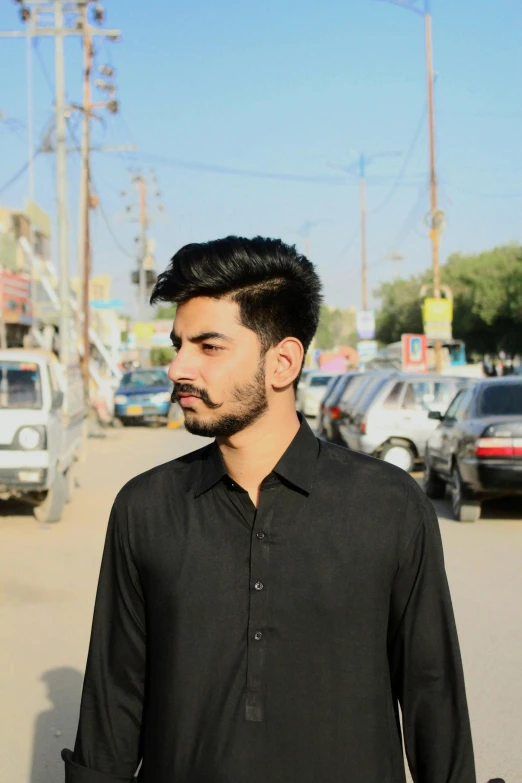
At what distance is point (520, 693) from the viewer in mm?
5820

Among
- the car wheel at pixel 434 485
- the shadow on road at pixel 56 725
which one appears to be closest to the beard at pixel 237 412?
the shadow on road at pixel 56 725

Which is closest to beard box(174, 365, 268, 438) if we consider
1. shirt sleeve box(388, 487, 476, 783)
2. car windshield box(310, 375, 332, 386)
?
shirt sleeve box(388, 487, 476, 783)

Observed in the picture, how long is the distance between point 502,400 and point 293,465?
10548 millimetres

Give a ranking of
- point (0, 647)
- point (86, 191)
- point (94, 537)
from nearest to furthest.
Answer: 1. point (0, 647)
2. point (94, 537)
3. point (86, 191)

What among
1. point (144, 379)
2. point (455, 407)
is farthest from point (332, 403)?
point (144, 379)

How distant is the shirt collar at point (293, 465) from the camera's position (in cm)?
233

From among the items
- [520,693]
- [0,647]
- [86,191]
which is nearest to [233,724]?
[520,693]

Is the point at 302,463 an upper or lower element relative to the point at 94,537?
upper

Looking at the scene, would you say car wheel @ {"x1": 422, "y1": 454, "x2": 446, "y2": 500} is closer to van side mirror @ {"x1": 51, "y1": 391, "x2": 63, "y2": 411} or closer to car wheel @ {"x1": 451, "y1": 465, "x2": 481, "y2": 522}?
car wheel @ {"x1": 451, "y1": 465, "x2": 481, "y2": 522}

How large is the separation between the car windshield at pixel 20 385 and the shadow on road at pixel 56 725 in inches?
250

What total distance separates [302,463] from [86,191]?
99.2 feet

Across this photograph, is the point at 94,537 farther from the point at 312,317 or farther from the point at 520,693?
the point at 312,317

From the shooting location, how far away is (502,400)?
1255 centimetres

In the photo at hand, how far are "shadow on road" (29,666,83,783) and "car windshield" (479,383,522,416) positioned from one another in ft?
23.8
